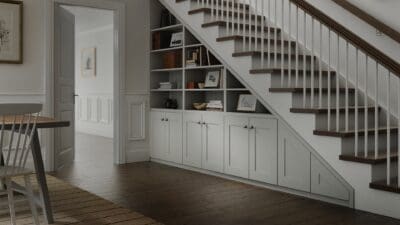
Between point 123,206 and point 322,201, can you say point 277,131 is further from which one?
point 123,206

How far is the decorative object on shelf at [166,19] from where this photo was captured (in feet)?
19.8

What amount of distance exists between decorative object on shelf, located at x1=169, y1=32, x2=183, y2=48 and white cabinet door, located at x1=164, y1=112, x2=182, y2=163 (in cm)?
91

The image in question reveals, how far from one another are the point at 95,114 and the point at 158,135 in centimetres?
411

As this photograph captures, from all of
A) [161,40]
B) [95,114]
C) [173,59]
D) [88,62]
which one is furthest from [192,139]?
[88,62]

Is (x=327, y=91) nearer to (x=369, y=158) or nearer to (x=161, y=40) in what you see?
(x=369, y=158)

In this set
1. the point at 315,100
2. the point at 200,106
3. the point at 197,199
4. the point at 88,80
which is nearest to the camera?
the point at 197,199

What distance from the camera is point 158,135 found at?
607cm

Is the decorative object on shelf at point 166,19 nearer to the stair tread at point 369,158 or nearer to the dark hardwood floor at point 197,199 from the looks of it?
the dark hardwood floor at point 197,199

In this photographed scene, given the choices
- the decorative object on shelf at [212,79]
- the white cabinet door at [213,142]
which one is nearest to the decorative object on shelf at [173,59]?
the decorative object on shelf at [212,79]

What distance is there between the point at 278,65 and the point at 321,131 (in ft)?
3.53

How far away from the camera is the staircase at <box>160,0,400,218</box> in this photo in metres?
3.52

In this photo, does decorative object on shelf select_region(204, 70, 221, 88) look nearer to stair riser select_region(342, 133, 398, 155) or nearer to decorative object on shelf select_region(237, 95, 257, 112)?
decorative object on shelf select_region(237, 95, 257, 112)

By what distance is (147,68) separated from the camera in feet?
20.3

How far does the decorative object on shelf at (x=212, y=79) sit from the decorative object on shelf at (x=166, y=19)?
3.45 ft
